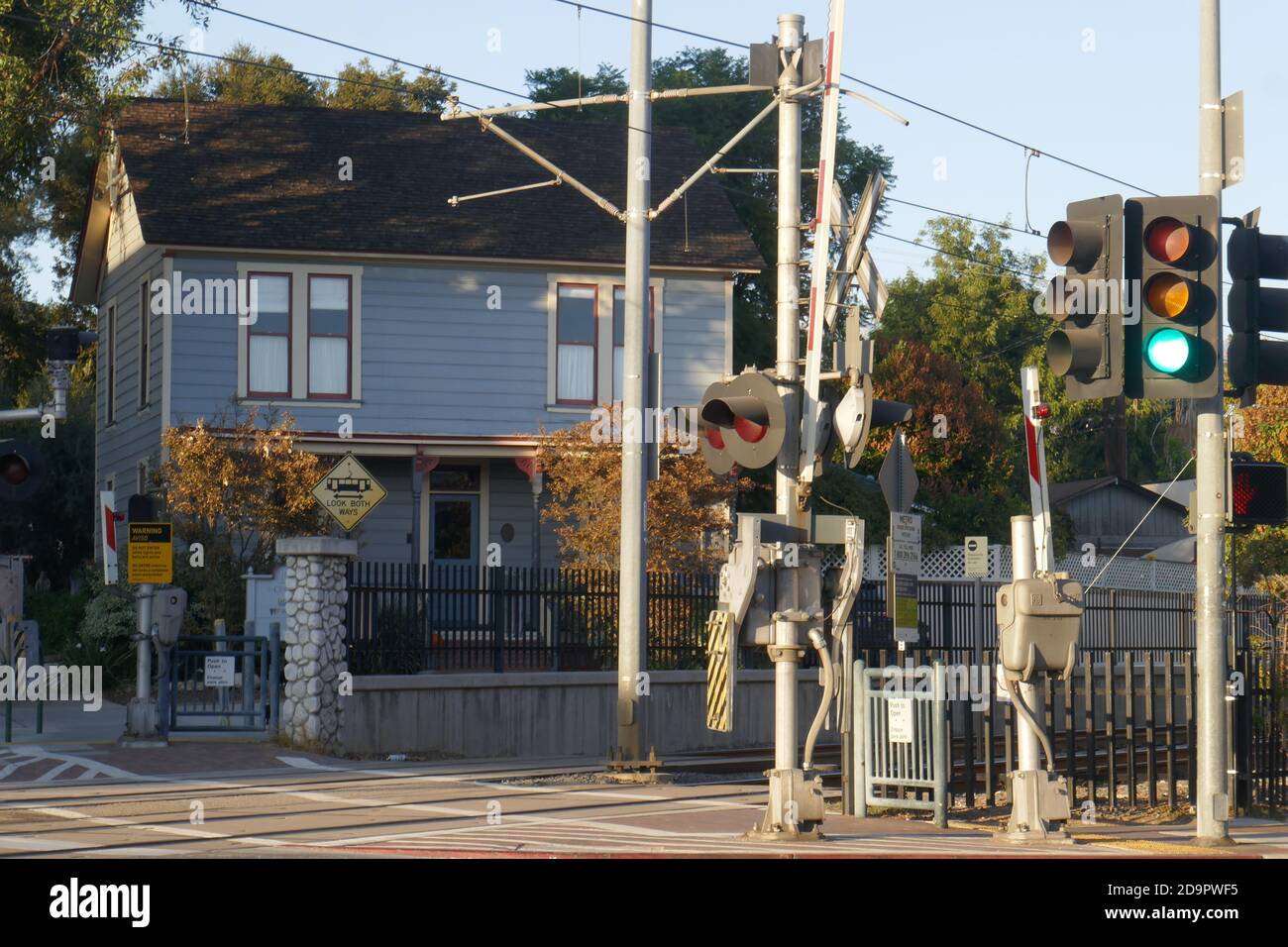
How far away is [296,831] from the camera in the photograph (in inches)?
532

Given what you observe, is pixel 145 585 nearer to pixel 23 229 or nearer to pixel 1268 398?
pixel 1268 398

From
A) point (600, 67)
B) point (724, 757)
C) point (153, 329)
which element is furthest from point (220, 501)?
point (600, 67)

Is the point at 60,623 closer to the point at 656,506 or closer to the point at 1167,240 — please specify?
the point at 656,506

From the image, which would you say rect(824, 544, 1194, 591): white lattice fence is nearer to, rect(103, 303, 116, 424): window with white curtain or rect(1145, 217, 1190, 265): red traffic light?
rect(103, 303, 116, 424): window with white curtain

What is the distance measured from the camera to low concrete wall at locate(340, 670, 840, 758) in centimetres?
2047

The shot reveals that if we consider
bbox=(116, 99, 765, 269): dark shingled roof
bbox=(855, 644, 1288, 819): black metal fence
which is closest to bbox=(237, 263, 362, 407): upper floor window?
bbox=(116, 99, 765, 269): dark shingled roof

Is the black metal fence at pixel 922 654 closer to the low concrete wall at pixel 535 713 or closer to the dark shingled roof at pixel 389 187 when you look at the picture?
the low concrete wall at pixel 535 713

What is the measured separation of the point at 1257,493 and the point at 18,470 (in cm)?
1039

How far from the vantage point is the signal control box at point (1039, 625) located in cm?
1260

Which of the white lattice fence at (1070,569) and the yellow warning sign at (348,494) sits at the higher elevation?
the yellow warning sign at (348,494)

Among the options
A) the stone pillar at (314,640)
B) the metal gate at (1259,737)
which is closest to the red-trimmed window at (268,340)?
the stone pillar at (314,640)

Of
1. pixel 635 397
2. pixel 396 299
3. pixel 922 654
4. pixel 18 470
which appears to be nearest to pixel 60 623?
pixel 396 299

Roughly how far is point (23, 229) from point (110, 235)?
1337cm

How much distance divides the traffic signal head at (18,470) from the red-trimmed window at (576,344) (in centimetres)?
1717
